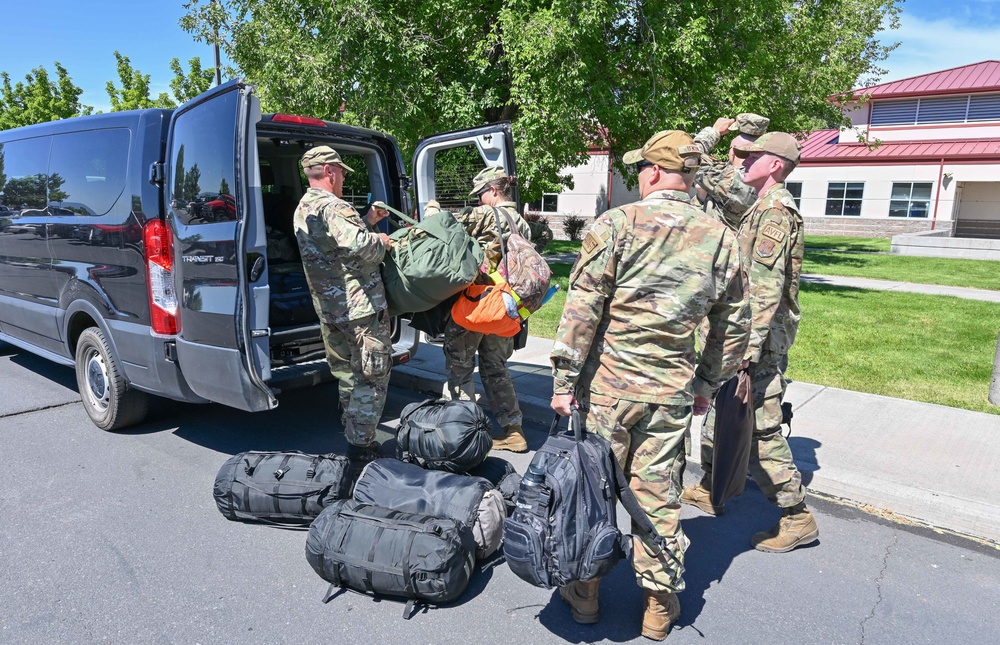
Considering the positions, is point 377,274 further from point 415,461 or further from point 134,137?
point 134,137

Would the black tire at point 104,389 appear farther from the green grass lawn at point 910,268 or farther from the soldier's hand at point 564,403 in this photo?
the green grass lawn at point 910,268

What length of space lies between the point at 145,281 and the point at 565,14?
270 inches

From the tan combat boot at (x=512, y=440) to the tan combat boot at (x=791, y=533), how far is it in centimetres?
174

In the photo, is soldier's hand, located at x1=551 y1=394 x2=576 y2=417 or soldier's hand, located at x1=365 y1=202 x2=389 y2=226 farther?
soldier's hand, located at x1=365 y1=202 x2=389 y2=226

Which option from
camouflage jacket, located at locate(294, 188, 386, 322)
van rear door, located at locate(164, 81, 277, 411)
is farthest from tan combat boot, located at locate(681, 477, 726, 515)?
van rear door, located at locate(164, 81, 277, 411)

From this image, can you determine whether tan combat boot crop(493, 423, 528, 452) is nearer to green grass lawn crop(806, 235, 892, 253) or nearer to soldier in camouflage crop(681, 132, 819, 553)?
soldier in camouflage crop(681, 132, 819, 553)

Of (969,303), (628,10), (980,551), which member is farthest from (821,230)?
(980,551)

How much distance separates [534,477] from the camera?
101 inches

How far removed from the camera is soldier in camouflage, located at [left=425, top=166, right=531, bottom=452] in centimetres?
448

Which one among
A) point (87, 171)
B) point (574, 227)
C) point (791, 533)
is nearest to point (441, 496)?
point (791, 533)

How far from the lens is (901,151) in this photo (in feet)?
88.7

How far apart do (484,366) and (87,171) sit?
10.4 ft

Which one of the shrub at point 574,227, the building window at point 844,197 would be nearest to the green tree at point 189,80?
the shrub at point 574,227

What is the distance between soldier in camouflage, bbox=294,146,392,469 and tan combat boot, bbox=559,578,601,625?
1.76 metres
